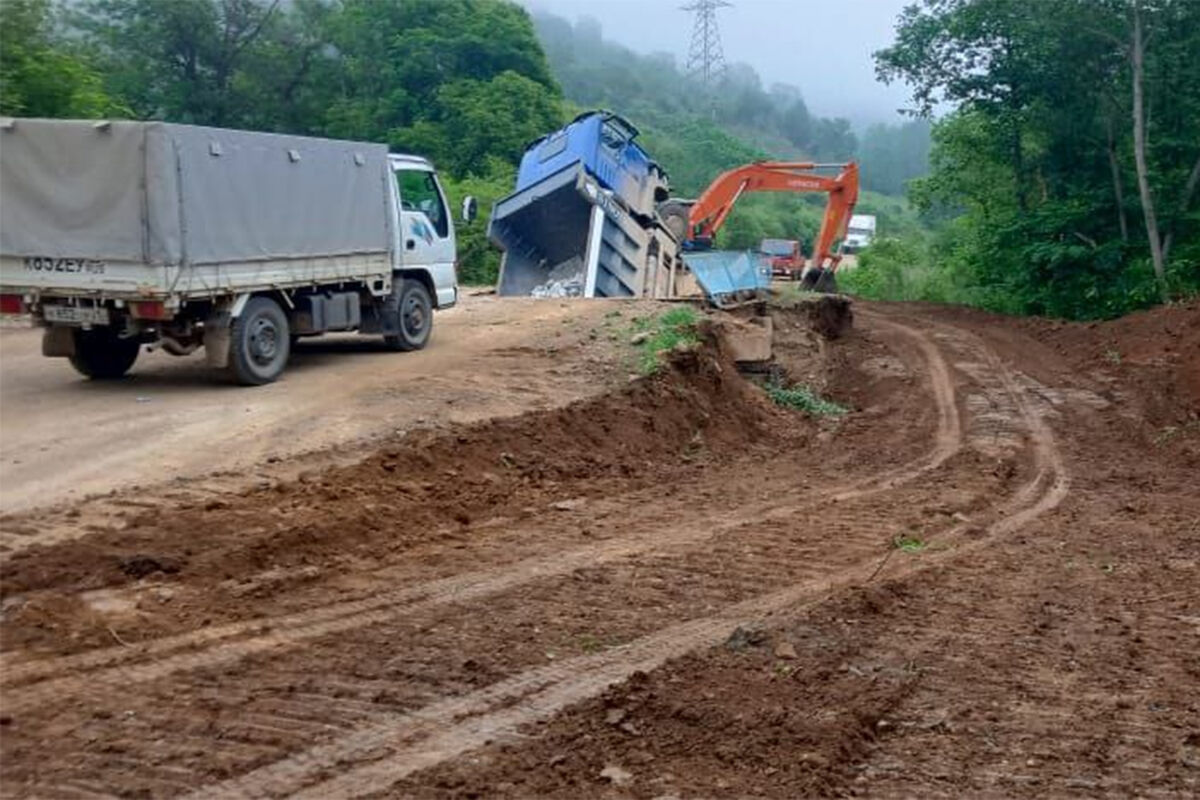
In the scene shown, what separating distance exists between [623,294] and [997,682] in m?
15.1

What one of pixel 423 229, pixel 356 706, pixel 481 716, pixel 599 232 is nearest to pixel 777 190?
pixel 599 232

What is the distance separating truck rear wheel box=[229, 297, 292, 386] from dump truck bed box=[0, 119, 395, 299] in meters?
0.29

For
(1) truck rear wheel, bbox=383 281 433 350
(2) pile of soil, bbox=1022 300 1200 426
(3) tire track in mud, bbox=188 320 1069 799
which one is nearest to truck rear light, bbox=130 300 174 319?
(1) truck rear wheel, bbox=383 281 433 350

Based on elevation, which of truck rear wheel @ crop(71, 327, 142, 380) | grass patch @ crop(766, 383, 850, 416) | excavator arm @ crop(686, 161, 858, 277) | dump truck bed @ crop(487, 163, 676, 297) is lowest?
grass patch @ crop(766, 383, 850, 416)

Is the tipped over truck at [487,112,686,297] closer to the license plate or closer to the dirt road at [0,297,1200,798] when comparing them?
the dirt road at [0,297,1200,798]

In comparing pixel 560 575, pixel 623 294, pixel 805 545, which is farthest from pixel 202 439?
pixel 623 294

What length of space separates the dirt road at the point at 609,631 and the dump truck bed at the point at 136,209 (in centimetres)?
293

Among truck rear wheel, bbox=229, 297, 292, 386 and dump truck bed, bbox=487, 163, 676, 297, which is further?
dump truck bed, bbox=487, 163, 676, 297

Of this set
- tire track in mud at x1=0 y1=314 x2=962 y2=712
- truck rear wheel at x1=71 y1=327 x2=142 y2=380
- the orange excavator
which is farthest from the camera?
the orange excavator

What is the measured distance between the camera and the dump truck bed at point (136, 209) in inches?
443

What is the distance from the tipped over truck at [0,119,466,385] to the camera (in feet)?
37.0

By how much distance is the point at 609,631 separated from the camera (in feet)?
22.8

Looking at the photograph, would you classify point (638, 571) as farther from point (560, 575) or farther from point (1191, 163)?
point (1191, 163)

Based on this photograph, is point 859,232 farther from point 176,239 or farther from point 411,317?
point 176,239
